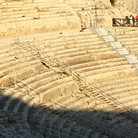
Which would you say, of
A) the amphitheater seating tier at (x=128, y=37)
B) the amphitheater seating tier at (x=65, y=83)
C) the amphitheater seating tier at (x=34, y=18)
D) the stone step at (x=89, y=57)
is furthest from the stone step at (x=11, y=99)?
the amphitheater seating tier at (x=128, y=37)

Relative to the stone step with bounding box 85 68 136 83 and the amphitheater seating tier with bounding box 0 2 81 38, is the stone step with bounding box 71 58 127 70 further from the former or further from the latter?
the amphitheater seating tier with bounding box 0 2 81 38

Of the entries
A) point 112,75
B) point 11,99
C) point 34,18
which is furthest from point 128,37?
point 11,99

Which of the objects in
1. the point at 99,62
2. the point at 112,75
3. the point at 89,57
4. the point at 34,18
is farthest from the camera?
the point at 34,18

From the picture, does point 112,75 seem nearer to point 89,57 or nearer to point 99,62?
point 99,62

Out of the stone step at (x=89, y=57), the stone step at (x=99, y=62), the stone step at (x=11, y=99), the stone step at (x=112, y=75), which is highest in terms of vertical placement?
the stone step at (x=89, y=57)

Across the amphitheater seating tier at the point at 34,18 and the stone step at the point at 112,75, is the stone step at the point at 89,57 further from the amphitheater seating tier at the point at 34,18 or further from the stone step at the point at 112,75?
the amphitheater seating tier at the point at 34,18

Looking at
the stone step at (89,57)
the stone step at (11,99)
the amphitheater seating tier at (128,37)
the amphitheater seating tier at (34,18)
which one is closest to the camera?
the stone step at (11,99)

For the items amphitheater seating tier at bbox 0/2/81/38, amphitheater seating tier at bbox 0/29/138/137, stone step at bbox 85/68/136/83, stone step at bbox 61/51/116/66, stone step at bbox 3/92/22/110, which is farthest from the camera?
amphitheater seating tier at bbox 0/2/81/38

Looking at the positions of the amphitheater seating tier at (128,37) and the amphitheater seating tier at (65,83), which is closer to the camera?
the amphitheater seating tier at (65,83)

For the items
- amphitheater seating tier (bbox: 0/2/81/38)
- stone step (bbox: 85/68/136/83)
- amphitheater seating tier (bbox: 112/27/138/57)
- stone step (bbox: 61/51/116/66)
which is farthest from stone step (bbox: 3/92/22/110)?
amphitheater seating tier (bbox: 112/27/138/57)

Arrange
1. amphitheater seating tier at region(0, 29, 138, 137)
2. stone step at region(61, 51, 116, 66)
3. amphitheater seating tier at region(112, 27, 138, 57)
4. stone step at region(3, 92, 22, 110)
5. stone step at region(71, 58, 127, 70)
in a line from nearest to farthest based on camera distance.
Result: stone step at region(3, 92, 22, 110)
amphitheater seating tier at region(0, 29, 138, 137)
stone step at region(71, 58, 127, 70)
stone step at region(61, 51, 116, 66)
amphitheater seating tier at region(112, 27, 138, 57)

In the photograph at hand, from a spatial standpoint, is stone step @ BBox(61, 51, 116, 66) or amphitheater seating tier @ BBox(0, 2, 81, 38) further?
amphitheater seating tier @ BBox(0, 2, 81, 38)

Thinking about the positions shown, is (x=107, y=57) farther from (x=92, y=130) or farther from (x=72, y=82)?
(x=92, y=130)

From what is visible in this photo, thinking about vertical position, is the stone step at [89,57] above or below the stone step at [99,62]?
above
